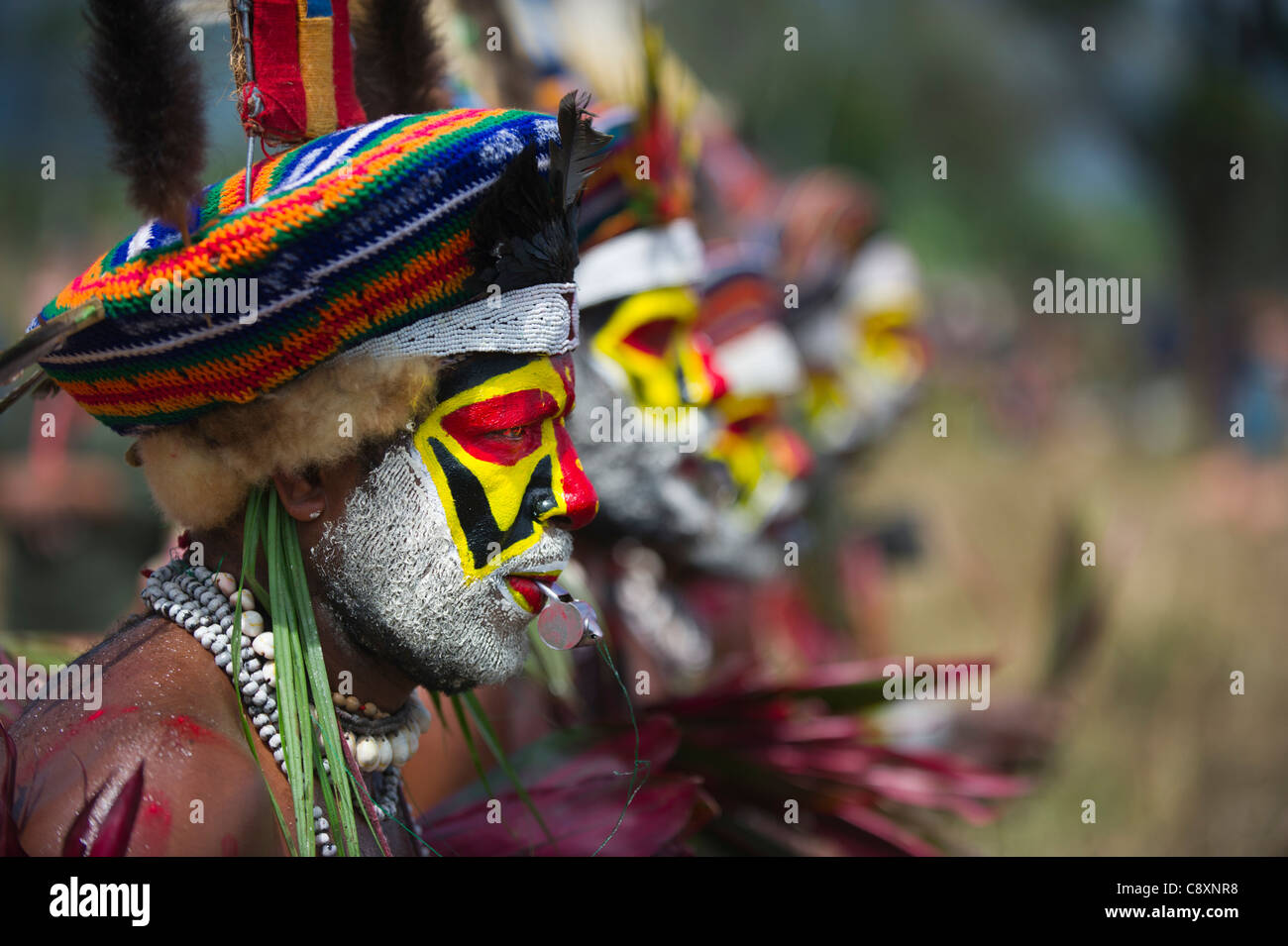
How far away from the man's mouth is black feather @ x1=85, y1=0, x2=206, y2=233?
0.72 meters

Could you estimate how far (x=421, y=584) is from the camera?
191cm

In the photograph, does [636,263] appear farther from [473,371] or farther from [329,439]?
[329,439]

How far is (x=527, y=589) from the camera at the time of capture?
1991mm

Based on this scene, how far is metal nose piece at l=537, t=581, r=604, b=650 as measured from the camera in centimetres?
195

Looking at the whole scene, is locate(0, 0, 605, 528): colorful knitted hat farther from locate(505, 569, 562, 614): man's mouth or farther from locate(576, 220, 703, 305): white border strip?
locate(576, 220, 703, 305): white border strip

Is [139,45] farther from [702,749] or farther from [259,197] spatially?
[702,749]

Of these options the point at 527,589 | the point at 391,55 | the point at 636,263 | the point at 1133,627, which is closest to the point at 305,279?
the point at 527,589

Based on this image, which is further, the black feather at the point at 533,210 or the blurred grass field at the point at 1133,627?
the blurred grass field at the point at 1133,627

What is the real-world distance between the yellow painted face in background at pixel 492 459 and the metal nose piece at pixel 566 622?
0.34 feet

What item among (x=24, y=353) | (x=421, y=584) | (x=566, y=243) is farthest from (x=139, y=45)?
(x=421, y=584)

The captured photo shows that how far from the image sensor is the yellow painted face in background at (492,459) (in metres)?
1.93

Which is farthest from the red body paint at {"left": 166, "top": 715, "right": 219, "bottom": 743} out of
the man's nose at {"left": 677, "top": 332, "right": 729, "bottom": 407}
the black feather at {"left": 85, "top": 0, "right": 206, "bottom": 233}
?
the man's nose at {"left": 677, "top": 332, "right": 729, "bottom": 407}

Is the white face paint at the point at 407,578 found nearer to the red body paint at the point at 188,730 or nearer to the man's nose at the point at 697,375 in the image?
the red body paint at the point at 188,730

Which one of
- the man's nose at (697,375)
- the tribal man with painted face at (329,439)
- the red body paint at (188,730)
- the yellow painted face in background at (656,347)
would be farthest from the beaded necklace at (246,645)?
the man's nose at (697,375)
